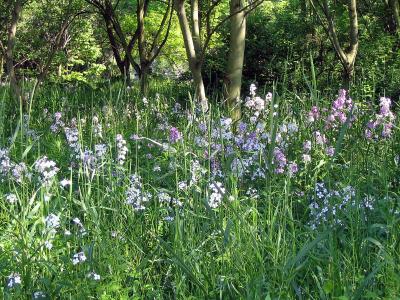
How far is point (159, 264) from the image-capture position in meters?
2.87

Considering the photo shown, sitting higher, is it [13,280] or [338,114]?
[338,114]

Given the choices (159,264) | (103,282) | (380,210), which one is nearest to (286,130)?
(380,210)

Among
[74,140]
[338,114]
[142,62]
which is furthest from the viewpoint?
[142,62]

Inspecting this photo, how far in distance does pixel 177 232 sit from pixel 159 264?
0.30 meters

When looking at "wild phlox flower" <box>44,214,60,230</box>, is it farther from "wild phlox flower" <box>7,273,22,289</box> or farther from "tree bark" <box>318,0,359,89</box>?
"tree bark" <box>318,0,359,89</box>

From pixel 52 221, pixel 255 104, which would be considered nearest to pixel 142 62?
pixel 255 104

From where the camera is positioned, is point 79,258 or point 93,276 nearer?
point 93,276

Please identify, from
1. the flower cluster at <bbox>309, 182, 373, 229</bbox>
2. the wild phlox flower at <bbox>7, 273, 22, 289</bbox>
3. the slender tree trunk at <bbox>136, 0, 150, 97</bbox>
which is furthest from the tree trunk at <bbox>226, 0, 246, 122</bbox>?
the wild phlox flower at <bbox>7, 273, 22, 289</bbox>

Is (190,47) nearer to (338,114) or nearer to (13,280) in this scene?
(338,114)

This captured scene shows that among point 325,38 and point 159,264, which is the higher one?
point 325,38

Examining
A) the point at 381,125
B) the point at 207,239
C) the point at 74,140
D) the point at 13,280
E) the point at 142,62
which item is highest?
the point at 142,62

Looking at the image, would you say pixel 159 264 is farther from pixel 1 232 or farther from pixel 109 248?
pixel 1 232

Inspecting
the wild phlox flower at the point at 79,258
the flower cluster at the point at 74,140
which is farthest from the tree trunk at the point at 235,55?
the wild phlox flower at the point at 79,258

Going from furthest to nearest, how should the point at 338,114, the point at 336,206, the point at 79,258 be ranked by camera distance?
the point at 338,114, the point at 336,206, the point at 79,258
